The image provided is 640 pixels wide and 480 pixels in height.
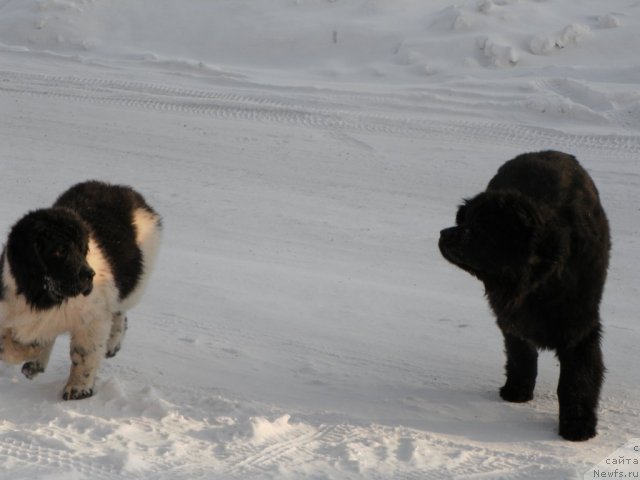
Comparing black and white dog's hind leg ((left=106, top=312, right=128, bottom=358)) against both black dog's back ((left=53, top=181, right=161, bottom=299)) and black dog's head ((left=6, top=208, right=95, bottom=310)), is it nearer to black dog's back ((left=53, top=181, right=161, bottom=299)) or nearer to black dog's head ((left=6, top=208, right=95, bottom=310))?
black dog's back ((left=53, top=181, right=161, bottom=299))

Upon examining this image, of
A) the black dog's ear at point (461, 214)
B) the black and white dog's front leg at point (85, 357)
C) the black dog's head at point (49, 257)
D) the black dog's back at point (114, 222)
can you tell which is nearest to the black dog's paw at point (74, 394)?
the black and white dog's front leg at point (85, 357)

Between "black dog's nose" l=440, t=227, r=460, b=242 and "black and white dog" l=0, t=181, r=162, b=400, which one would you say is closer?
"black and white dog" l=0, t=181, r=162, b=400

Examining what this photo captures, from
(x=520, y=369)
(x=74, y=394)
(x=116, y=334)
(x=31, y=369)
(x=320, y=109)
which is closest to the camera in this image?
(x=74, y=394)

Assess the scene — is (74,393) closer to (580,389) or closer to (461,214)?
(461,214)

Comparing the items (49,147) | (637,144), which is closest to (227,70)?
(49,147)

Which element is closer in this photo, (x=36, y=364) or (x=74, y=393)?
(x=74, y=393)

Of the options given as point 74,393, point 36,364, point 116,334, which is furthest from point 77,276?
point 116,334

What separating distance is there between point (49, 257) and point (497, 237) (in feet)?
7.89

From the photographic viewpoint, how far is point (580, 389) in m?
5.73

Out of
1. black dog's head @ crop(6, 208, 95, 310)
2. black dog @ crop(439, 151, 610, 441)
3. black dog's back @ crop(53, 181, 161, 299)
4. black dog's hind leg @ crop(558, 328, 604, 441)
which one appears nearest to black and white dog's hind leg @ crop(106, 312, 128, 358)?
black dog's back @ crop(53, 181, 161, 299)

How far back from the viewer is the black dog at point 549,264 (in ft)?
17.7

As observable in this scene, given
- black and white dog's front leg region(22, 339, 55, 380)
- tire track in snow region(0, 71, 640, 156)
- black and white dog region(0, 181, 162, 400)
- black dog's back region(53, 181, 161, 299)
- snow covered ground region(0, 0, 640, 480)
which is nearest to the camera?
snow covered ground region(0, 0, 640, 480)

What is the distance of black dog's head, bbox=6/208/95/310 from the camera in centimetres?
530

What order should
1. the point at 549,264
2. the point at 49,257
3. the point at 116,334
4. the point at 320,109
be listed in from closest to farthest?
the point at 49,257, the point at 549,264, the point at 116,334, the point at 320,109
